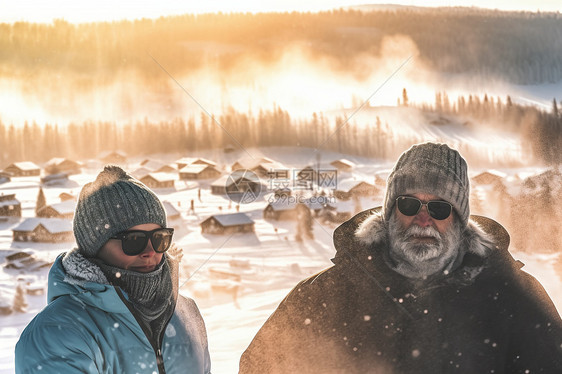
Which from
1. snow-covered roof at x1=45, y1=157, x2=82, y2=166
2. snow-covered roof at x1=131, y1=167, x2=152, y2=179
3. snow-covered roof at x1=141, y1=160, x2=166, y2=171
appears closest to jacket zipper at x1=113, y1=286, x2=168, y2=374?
snow-covered roof at x1=131, y1=167, x2=152, y2=179

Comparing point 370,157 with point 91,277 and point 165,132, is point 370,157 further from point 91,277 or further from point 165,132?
point 91,277

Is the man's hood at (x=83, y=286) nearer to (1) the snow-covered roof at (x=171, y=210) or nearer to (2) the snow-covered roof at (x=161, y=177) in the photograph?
(1) the snow-covered roof at (x=171, y=210)

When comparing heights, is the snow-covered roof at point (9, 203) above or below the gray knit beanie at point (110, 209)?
below

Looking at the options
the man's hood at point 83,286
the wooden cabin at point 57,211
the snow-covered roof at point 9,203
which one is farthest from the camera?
the snow-covered roof at point 9,203

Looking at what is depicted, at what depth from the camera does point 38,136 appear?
2184 inches

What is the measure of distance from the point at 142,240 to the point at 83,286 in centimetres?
29

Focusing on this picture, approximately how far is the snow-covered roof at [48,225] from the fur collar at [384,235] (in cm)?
3298

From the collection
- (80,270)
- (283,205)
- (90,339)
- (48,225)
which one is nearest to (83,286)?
(80,270)

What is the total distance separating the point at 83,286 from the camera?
182 centimetres

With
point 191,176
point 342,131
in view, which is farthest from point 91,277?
point 342,131

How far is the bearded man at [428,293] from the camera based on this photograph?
2311 mm

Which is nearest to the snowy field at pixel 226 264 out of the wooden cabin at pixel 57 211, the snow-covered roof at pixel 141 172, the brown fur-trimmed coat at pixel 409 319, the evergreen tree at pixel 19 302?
the evergreen tree at pixel 19 302

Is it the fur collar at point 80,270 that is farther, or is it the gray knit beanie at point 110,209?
the gray knit beanie at point 110,209
